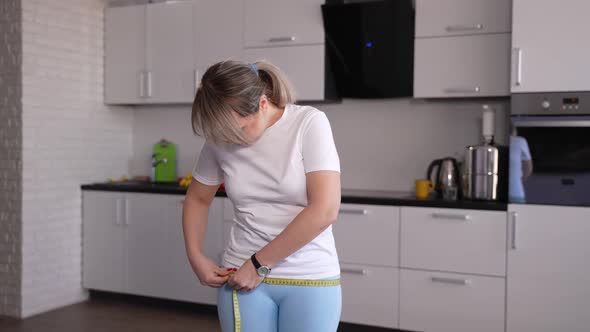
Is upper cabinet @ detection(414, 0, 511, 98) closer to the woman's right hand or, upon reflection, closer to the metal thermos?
the metal thermos

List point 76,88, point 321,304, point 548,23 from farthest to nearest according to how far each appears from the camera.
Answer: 1. point 76,88
2. point 548,23
3. point 321,304

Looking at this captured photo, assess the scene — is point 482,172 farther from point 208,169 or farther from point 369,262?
point 208,169

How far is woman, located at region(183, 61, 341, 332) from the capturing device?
4.24 feet

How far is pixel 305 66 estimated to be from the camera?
12.6ft

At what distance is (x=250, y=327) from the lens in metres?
1.32

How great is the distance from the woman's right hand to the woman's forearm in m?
0.12

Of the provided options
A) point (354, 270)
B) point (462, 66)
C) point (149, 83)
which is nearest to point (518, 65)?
point (462, 66)

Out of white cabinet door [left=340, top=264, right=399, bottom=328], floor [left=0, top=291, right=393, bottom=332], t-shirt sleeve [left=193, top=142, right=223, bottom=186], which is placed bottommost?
floor [left=0, top=291, right=393, bottom=332]

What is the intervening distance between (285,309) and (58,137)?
325 cm

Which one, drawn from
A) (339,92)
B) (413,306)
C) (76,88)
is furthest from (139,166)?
(413,306)

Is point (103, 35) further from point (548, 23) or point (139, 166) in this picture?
point (548, 23)

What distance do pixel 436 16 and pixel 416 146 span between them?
0.83 meters

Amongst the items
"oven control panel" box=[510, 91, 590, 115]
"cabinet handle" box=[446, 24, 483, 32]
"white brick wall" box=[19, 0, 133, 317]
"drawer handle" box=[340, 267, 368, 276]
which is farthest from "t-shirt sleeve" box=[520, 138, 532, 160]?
"white brick wall" box=[19, 0, 133, 317]

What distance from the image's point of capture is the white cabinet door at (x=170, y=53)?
4.24 meters
